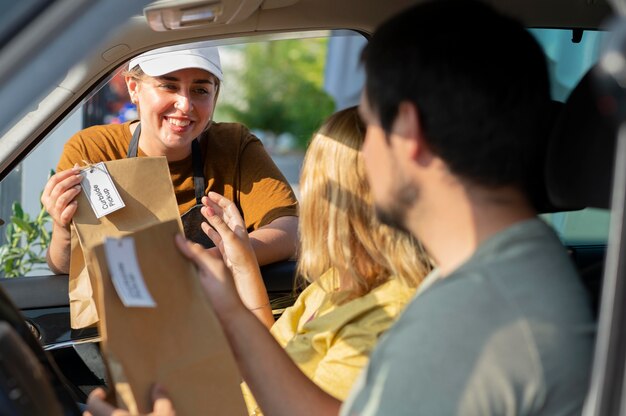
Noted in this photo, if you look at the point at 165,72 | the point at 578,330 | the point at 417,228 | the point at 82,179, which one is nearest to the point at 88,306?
the point at 82,179

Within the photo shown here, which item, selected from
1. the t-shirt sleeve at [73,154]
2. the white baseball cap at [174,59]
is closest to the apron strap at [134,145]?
the t-shirt sleeve at [73,154]

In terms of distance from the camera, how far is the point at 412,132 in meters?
1.31

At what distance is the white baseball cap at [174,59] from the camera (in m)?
2.60

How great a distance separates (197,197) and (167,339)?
56.5 inches

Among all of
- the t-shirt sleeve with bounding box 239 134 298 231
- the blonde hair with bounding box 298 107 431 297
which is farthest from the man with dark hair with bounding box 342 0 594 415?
the t-shirt sleeve with bounding box 239 134 298 231

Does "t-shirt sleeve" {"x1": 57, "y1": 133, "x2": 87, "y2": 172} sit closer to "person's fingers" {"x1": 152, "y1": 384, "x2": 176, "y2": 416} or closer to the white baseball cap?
the white baseball cap

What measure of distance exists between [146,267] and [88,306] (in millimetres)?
961

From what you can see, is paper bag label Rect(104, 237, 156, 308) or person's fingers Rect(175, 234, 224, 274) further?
person's fingers Rect(175, 234, 224, 274)

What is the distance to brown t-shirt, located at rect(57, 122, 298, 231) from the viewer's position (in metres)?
2.85

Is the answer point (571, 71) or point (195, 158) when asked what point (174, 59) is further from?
point (571, 71)

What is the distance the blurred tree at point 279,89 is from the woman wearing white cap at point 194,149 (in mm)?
11668

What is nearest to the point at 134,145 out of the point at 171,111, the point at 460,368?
the point at 171,111

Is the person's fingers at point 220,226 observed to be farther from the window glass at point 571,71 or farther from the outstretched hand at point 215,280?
the window glass at point 571,71

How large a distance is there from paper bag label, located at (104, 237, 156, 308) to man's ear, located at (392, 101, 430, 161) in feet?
1.36
